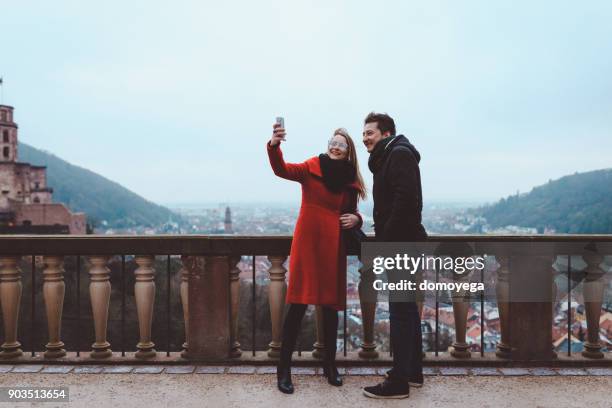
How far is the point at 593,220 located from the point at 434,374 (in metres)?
39.7

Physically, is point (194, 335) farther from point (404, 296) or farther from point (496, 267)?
point (496, 267)

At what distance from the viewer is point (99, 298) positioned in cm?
448

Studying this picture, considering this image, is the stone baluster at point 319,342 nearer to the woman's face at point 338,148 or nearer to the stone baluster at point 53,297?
the woman's face at point 338,148

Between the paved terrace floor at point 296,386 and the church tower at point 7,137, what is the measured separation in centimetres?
7136

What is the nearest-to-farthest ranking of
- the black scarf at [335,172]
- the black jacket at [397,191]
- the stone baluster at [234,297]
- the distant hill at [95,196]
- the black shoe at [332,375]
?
the black jacket at [397,191] → the black scarf at [335,172] → the black shoe at [332,375] → the stone baluster at [234,297] → the distant hill at [95,196]

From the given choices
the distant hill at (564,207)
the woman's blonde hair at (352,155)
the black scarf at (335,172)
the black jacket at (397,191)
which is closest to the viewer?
the black jacket at (397,191)

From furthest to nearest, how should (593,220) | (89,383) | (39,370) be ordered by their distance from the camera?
(593,220)
(39,370)
(89,383)

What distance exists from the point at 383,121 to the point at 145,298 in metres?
2.53

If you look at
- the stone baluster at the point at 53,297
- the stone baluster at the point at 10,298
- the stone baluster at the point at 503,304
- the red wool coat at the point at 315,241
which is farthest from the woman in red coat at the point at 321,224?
the stone baluster at the point at 10,298

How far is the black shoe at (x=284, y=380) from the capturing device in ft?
12.8

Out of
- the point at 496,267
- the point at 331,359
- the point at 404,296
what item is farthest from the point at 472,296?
the point at 331,359

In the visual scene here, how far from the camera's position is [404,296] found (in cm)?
376

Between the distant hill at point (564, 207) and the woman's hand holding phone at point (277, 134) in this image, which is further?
the distant hill at point (564, 207)

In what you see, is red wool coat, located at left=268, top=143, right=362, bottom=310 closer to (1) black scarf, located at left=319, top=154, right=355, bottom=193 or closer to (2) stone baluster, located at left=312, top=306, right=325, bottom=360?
(1) black scarf, located at left=319, top=154, right=355, bottom=193
